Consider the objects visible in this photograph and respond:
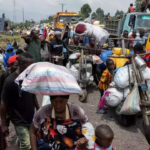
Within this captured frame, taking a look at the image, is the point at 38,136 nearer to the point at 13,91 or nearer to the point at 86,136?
the point at 86,136

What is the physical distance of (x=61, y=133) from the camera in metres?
1.73

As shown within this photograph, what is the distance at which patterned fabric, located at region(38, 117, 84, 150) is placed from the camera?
1.74 metres

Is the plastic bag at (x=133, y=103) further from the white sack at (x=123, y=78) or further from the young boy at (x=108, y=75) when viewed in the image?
the young boy at (x=108, y=75)

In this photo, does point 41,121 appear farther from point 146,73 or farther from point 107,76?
point 107,76

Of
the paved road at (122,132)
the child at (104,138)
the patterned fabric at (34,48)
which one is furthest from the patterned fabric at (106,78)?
the child at (104,138)

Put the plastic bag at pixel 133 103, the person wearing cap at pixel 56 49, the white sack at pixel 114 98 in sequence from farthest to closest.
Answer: the person wearing cap at pixel 56 49 < the white sack at pixel 114 98 < the plastic bag at pixel 133 103

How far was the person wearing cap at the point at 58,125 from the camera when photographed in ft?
5.74

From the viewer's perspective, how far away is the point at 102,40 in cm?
637

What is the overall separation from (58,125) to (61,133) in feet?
0.22

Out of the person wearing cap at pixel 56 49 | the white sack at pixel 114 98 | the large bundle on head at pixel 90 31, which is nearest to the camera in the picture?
the white sack at pixel 114 98

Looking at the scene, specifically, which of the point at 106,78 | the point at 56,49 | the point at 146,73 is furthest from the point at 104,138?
the point at 56,49

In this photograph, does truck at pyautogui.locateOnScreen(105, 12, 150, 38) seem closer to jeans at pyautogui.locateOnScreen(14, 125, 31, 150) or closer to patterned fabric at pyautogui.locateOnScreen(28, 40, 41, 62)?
patterned fabric at pyautogui.locateOnScreen(28, 40, 41, 62)

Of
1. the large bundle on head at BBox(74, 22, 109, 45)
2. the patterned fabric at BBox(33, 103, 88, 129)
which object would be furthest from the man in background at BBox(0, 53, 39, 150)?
the large bundle on head at BBox(74, 22, 109, 45)

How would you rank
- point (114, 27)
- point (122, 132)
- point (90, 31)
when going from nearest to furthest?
point (122, 132) < point (90, 31) < point (114, 27)
